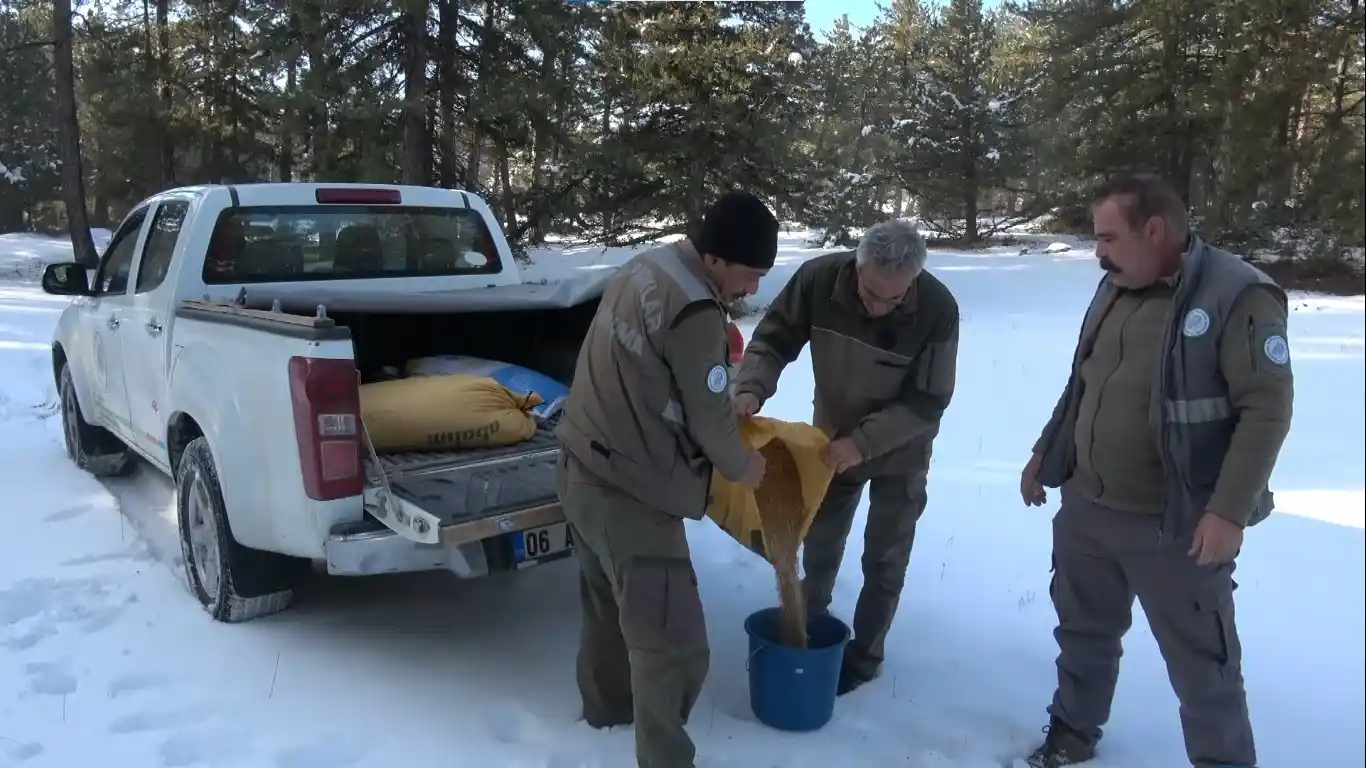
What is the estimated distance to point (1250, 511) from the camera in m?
2.56

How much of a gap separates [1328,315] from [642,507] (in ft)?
47.3

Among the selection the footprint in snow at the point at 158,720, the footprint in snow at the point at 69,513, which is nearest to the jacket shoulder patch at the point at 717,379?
the footprint in snow at the point at 158,720

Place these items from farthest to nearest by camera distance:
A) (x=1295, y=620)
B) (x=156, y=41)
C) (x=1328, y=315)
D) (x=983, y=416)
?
(x=156, y=41) < (x=1328, y=315) < (x=983, y=416) < (x=1295, y=620)

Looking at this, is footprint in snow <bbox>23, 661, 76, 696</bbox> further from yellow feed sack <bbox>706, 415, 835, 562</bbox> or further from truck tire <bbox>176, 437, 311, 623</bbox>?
yellow feed sack <bbox>706, 415, 835, 562</bbox>

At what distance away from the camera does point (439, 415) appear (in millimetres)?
4004

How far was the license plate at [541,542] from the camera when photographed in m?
3.43

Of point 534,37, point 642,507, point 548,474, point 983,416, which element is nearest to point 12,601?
point 548,474

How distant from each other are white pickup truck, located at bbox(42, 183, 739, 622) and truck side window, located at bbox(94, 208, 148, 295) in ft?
0.06

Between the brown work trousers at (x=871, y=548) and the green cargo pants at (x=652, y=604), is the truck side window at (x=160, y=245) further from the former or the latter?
the brown work trousers at (x=871, y=548)

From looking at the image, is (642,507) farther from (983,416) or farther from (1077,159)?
(1077,159)

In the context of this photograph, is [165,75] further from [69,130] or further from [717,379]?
[717,379]

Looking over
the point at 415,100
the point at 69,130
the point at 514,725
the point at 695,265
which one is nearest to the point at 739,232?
the point at 695,265

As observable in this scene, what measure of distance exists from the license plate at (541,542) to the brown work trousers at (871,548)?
0.94m

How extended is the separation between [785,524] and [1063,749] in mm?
1159
